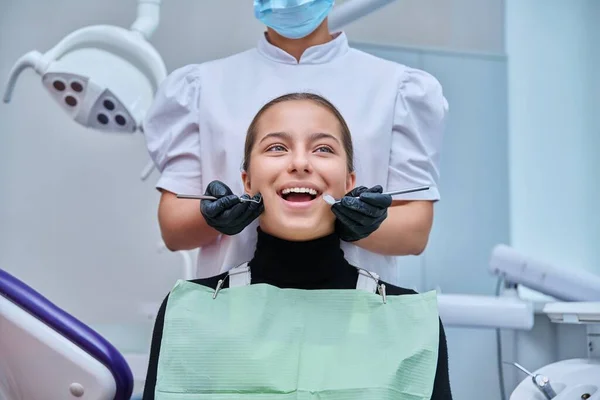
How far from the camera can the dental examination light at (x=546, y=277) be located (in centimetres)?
234

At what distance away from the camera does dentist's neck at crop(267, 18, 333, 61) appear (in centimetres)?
163

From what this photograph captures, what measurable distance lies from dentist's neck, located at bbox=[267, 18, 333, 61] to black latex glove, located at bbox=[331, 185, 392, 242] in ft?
1.55

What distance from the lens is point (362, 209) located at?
124cm

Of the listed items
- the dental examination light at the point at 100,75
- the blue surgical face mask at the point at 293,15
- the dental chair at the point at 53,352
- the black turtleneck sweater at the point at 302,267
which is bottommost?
the dental chair at the point at 53,352

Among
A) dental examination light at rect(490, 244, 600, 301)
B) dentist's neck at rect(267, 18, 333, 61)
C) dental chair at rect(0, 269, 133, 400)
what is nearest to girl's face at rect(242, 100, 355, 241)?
dentist's neck at rect(267, 18, 333, 61)

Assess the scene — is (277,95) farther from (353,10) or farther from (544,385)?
(544,385)

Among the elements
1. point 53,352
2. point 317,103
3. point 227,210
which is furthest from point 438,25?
point 53,352

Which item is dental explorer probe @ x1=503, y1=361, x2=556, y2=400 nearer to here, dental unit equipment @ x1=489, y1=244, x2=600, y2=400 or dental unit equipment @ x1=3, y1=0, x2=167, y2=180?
dental unit equipment @ x1=489, y1=244, x2=600, y2=400

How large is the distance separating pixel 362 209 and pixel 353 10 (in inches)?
34.6

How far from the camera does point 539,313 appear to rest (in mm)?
2166

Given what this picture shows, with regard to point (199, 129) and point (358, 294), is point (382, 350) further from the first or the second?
point (199, 129)

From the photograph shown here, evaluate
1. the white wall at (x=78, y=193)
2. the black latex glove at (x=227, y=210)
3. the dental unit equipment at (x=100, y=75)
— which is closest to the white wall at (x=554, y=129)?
the white wall at (x=78, y=193)

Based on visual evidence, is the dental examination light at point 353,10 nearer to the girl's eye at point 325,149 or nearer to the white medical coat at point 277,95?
the white medical coat at point 277,95

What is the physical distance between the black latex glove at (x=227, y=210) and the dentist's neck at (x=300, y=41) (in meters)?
0.44
